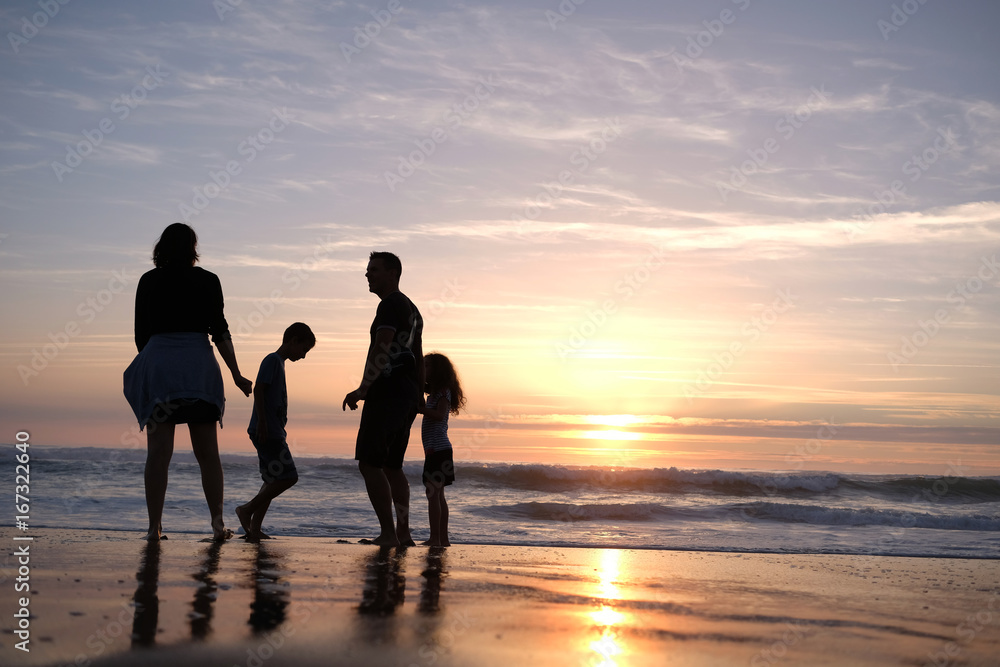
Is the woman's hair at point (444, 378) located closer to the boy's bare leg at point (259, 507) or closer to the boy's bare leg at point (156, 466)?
the boy's bare leg at point (259, 507)

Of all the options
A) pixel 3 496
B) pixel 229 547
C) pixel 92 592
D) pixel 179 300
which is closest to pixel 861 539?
pixel 229 547

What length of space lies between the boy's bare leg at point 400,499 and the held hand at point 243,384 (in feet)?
3.74

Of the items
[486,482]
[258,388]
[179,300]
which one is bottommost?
[486,482]

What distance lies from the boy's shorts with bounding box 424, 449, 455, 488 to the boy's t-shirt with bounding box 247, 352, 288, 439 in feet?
3.88

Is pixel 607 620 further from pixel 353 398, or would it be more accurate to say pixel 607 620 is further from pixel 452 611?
pixel 353 398

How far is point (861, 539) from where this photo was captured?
9.07 meters

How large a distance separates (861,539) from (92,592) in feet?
27.9

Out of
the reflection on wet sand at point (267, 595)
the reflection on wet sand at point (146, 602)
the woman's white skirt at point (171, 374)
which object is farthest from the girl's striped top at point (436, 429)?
the reflection on wet sand at point (146, 602)

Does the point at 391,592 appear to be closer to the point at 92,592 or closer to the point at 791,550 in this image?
the point at 92,592

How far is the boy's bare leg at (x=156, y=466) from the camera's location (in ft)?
16.0

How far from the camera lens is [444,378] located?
21.2 feet

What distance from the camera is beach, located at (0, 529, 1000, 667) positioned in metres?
2.27

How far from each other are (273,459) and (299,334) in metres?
1.01

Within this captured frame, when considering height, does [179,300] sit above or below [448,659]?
above
